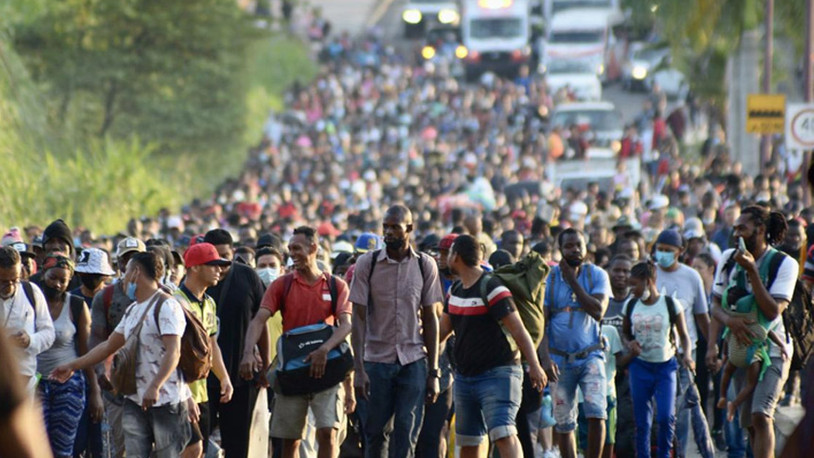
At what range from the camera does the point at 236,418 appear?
422 inches

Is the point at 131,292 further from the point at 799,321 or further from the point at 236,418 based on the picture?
the point at 799,321

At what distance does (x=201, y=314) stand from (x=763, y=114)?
1391 centimetres

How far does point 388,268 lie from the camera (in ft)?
33.1

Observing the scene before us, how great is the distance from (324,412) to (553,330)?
1816 millimetres

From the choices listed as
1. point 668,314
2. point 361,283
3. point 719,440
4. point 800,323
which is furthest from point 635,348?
point 719,440

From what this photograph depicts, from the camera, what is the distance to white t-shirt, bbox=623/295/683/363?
11.4m

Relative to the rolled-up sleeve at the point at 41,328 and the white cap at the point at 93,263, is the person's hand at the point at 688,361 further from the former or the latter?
the rolled-up sleeve at the point at 41,328

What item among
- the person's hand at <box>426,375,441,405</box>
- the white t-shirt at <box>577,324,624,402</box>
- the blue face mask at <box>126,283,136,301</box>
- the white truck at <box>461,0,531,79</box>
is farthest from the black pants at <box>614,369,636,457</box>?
the white truck at <box>461,0,531,79</box>

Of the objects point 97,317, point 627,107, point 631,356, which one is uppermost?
point 97,317

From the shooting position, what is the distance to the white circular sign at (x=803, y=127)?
2009 centimetres

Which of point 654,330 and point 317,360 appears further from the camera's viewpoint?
point 654,330

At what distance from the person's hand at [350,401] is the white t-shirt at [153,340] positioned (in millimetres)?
1325

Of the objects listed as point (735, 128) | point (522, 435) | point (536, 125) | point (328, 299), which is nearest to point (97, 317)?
point (328, 299)

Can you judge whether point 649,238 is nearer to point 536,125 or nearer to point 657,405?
point 657,405
